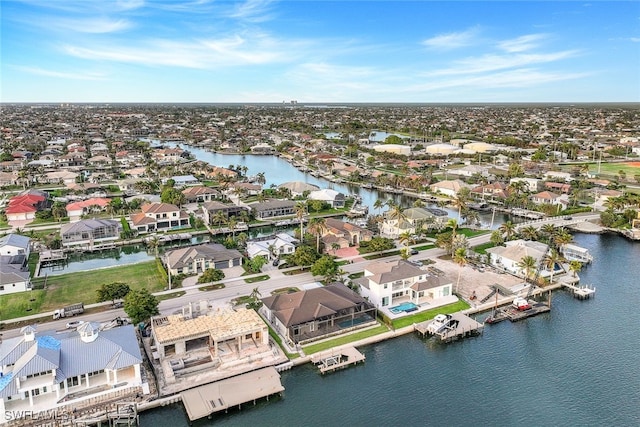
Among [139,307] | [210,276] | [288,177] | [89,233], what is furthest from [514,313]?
[288,177]

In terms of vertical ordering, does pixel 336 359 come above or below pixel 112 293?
below

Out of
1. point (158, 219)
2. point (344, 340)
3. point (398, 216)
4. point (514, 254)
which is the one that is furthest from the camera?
point (158, 219)

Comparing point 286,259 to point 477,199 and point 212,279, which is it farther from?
point 477,199

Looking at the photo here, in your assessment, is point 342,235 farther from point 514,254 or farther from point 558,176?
point 558,176

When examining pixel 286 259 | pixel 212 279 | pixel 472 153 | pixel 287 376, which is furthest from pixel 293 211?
pixel 472 153

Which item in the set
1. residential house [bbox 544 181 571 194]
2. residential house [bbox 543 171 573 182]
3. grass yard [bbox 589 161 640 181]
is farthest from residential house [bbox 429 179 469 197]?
grass yard [bbox 589 161 640 181]

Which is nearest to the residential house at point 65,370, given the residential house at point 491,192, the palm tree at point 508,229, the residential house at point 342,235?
the residential house at point 342,235

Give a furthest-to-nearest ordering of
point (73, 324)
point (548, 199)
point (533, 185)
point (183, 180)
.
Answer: point (183, 180)
point (533, 185)
point (548, 199)
point (73, 324)
